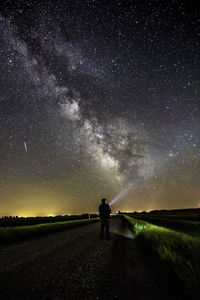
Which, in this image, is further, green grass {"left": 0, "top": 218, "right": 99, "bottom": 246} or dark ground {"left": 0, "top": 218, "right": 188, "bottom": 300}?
green grass {"left": 0, "top": 218, "right": 99, "bottom": 246}

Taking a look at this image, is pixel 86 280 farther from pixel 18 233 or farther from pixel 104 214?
pixel 18 233

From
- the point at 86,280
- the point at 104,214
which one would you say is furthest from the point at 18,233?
the point at 86,280

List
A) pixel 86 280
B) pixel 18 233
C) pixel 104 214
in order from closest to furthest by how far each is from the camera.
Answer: pixel 86 280
pixel 104 214
pixel 18 233

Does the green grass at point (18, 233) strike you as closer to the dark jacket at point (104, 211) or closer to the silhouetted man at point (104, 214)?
the silhouetted man at point (104, 214)

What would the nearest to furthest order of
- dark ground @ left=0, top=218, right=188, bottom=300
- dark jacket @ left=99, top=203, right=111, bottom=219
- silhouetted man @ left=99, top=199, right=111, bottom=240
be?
dark ground @ left=0, top=218, right=188, bottom=300
silhouetted man @ left=99, top=199, right=111, bottom=240
dark jacket @ left=99, top=203, right=111, bottom=219

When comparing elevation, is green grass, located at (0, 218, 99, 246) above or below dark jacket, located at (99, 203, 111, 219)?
below

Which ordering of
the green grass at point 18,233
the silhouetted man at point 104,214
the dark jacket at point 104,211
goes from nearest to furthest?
the green grass at point 18,233 < the silhouetted man at point 104,214 < the dark jacket at point 104,211

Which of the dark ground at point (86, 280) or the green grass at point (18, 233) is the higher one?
the green grass at point (18, 233)

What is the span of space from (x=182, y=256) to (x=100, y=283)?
4.94ft

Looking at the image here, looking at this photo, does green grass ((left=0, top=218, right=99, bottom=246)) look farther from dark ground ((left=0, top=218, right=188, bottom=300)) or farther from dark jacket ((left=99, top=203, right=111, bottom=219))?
dark ground ((left=0, top=218, right=188, bottom=300))

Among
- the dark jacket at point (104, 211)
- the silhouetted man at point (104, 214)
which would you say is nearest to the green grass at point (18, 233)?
the silhouetted man at point (104, 214)

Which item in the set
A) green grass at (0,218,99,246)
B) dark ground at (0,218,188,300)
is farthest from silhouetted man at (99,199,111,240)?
green grass at (0,218,99,246)

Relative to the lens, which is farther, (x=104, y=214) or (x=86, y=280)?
(x=104, y=214)

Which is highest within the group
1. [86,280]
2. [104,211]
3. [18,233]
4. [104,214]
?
[104,211]
